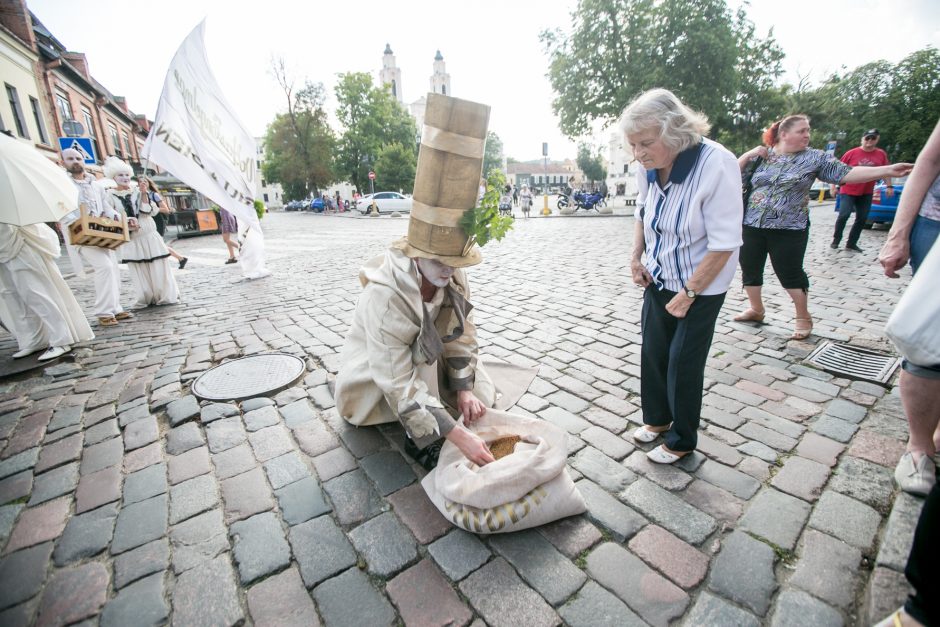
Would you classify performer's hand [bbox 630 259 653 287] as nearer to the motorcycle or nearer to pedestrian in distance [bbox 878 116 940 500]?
pedestrian in distance [bbox 878 116 940 500]

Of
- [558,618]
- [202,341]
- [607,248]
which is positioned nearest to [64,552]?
[558,618]

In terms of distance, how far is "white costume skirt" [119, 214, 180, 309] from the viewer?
6.13 meters

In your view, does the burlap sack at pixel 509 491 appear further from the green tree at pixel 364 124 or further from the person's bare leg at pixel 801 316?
the green tree at pixel 364 124

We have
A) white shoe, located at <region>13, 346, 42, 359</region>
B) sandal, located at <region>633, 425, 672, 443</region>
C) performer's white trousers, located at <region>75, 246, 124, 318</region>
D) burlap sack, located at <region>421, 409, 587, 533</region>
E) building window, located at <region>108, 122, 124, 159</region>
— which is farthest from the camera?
building window, located at <region>108, 122, 124, 159</region>

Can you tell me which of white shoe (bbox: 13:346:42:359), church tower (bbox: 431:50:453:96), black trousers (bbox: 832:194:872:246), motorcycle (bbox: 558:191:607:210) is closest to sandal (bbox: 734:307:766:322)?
black trousers (bbox: 832:194:872:246)

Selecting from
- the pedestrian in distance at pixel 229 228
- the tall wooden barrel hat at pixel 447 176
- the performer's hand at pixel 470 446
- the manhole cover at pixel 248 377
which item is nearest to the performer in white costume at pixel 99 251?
the manhole cover at pixel 248 377

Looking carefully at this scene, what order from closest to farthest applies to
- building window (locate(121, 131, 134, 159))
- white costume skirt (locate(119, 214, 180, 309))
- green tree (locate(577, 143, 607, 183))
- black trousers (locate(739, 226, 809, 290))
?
1. black trousers (locate(739, 226, 809, 290))
2. white costume skirt (locate(119, 214, 180, 309))
3. building window (locate(121, 131, 134, 159))
4. green tree (locate(577, 143, 607, 183))

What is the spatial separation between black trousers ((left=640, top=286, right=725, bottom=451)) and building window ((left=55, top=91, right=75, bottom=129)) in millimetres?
30759

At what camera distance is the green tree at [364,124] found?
166 feet

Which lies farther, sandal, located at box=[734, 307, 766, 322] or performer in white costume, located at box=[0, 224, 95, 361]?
sandal, located at box=[734, 307, 766, 322]

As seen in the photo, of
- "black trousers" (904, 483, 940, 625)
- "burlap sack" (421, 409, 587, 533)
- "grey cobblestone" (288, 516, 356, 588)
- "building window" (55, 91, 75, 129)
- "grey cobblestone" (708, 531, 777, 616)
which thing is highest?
"building window" (55, 91, 75, 129)

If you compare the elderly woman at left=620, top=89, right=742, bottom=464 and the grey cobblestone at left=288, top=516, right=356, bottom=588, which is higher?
the elderly woman at left=620, top=89, right=742, bottom=464

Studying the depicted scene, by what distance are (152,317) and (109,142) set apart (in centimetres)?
3582

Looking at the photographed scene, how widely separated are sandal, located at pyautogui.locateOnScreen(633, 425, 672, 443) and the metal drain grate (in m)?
1.89
